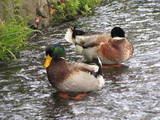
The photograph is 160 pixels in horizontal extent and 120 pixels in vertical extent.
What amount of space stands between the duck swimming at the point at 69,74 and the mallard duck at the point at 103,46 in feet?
4.84

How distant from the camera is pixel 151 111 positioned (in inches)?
281

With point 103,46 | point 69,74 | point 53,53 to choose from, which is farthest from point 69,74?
point 103,46

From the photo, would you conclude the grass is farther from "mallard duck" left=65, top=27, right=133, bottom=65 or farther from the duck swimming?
the duck swimming

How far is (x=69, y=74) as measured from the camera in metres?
7.89

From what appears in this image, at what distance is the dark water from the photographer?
7.27 meters

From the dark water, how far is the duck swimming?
20cm

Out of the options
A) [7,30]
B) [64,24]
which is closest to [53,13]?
[64,24]

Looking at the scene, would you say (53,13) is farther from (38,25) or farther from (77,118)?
(77,118)

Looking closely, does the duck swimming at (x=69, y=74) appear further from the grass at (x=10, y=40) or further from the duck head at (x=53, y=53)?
the grass at (x=10, y=40)

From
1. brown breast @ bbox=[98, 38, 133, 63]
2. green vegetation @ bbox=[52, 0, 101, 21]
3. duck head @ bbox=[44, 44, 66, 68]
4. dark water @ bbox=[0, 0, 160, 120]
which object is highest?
green vegetation @ bbox=[52, 0, 101, 21]

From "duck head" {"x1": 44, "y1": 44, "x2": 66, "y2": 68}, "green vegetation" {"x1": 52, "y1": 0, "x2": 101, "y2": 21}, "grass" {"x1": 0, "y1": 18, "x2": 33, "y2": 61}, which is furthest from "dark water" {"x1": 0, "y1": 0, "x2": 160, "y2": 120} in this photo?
"green vegetation" {"x1": 52, "y1": 0, "x2": 101, "y2": 21}

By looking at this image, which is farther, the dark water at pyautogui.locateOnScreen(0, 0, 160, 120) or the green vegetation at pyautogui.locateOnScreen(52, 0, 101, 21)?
the green vegetation at pyautogui.locateOnScreen(52, 0, 101, 21)

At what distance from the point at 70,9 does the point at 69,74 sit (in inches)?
280

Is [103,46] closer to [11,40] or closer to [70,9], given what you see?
[11,40]
